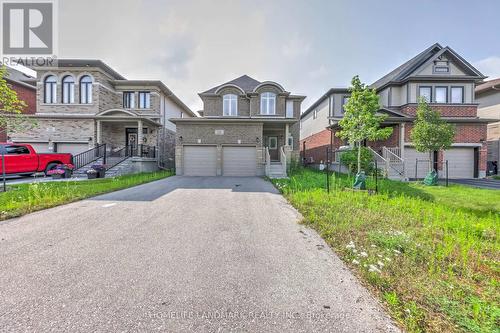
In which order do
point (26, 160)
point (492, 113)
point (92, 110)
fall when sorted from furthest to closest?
point (492, 113) < point (92, 110) < point (26, 160)

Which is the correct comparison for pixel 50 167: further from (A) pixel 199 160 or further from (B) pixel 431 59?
(B) pixel 431 59

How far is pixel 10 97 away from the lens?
815 centimetres

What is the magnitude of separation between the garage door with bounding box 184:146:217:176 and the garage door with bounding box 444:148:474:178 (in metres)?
15.9

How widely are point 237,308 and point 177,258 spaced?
143 cm

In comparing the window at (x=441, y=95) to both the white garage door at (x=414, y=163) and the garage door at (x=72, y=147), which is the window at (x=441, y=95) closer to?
the white garage door at (x=414, y=163)

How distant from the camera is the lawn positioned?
2.18 metres

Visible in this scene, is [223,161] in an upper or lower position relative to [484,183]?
upper

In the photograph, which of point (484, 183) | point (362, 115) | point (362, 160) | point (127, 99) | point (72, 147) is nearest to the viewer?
point (362, 115)

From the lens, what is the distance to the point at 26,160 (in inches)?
454

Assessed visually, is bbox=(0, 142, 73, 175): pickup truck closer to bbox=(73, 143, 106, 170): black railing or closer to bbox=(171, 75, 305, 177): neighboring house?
bbox=(73, 143, 106, 170): black railing

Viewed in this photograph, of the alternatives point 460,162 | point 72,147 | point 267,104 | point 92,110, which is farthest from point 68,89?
point 460,162

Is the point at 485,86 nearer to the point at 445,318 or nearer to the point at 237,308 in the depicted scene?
the point at 445,318

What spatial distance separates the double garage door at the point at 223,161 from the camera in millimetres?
15609

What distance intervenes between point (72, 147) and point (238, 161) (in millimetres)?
12462
